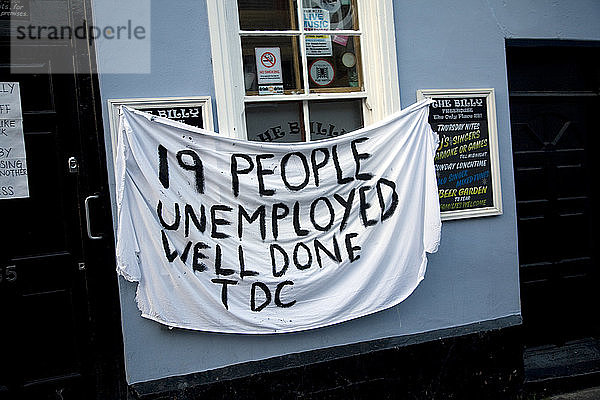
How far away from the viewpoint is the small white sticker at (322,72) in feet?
14.1

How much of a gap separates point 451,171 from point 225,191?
173 centimetres

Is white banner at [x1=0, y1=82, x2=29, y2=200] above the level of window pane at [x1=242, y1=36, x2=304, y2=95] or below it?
below

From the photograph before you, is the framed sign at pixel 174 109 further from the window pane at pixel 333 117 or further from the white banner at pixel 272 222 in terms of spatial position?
the window pane at pixel 333 117

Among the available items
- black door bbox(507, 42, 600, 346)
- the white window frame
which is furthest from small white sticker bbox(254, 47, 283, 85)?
black door bbox(507, 42, 600, 346)

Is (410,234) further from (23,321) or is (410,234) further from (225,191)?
(23,321)

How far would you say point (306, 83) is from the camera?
4230 mm

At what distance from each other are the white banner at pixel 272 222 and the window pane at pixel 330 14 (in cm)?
78

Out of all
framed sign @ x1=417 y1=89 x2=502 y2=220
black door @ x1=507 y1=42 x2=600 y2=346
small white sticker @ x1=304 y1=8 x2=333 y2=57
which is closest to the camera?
small white sticker @ x1=304 y1=8 x2=333 y2=57

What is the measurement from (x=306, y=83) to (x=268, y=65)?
28 cm

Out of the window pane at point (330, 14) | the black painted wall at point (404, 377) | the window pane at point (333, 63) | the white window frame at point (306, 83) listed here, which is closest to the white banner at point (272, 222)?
the white window frame at point (306, 83)

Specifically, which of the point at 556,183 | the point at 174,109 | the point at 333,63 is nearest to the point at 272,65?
the point at 333,63

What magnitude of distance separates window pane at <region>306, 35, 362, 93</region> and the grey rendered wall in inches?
12.3

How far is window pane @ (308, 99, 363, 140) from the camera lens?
14.1ft

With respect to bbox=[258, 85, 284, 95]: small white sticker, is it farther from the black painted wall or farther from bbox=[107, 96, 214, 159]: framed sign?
the black painted wall
